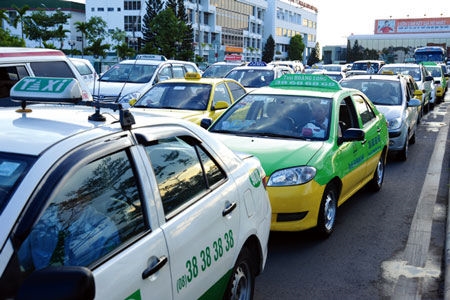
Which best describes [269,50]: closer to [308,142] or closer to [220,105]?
[220,105]

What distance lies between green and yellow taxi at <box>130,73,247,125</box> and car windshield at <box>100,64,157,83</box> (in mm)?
4368

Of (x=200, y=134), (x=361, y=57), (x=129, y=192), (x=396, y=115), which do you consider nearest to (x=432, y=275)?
(x=200, y=134)

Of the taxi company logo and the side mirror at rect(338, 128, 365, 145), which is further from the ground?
the taxi company logo

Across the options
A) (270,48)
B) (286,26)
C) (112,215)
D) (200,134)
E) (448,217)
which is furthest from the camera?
(286,26)

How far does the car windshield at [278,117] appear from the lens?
6.32m

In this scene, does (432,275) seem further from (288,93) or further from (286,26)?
(286,26)

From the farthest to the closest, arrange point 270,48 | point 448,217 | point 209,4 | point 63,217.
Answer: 1. point 270,48
2. point 209,4
3. point 448,217
4. point 63,217

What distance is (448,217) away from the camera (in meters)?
6.55

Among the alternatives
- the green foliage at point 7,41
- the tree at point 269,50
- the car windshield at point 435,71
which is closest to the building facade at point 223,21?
the tree at point 269,50

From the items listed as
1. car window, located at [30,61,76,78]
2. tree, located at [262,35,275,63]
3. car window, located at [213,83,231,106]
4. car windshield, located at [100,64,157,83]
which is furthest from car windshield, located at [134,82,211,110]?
tree, located at [262,35,275,63]

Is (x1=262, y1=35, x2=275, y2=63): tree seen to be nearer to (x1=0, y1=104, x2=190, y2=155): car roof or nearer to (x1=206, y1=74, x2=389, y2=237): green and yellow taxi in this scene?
(x1=206, y1=74, x2=389, y2=237): green and yellow taxi

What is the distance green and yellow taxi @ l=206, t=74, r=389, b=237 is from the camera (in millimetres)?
5328

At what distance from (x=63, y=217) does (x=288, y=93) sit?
5.09 m

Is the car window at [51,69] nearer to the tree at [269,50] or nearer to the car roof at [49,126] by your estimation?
the car roof at [49,126]
